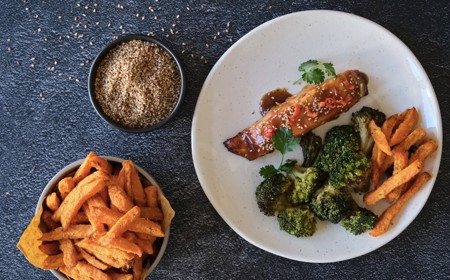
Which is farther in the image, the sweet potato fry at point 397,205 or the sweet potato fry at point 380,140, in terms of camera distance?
the sweet potato fry at point 397,205

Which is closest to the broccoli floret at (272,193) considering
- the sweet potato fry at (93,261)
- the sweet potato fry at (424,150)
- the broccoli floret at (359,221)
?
the broccoli floret at (359,221)

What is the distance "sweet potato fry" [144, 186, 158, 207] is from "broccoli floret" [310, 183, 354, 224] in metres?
0.93

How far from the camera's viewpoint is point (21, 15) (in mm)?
3703

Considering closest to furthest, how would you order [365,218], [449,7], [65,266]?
[65,266], [365,218], [449,7]

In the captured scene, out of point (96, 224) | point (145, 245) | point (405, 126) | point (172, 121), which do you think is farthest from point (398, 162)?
point (96, 224)

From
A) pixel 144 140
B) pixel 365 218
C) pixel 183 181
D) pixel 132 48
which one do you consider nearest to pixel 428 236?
pixel 365 218

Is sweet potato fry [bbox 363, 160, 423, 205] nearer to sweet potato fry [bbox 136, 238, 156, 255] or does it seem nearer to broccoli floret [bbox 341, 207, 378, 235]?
broccoli floret [bbox 341, 207, 378, 235]

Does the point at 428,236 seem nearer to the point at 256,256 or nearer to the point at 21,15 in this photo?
the point at 256,256

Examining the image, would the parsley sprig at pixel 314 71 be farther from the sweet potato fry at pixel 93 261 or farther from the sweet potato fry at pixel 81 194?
the sweet potato fry at pixel 93 261

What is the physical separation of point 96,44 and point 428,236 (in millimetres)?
2424

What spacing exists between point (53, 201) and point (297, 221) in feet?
4.54

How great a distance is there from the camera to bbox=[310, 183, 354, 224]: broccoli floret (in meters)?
3.32

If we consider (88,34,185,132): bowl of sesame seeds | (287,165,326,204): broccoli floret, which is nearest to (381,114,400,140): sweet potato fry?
(287,165,326,204): broccoli floret

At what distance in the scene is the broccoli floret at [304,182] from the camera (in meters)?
3.38
